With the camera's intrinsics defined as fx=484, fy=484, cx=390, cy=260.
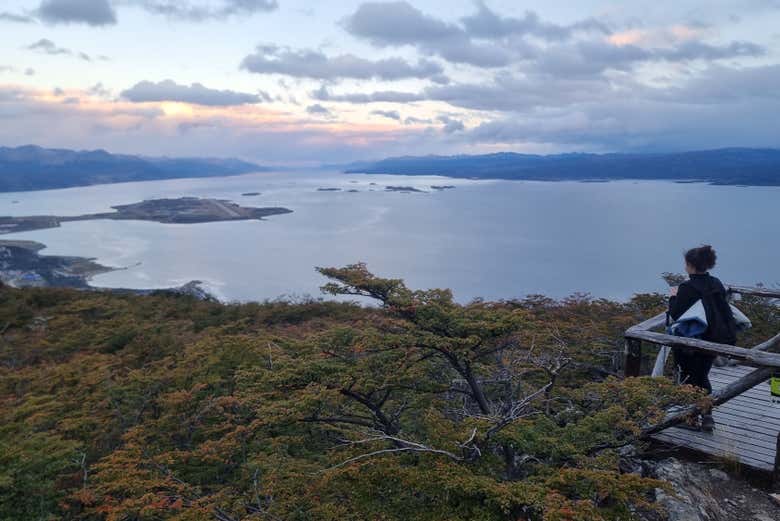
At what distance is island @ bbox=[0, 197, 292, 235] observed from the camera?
69794 mm

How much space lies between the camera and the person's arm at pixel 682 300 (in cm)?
389

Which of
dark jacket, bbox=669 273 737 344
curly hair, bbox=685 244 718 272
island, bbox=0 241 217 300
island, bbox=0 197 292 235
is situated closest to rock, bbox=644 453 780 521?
dark jacket, bbox=669 273 737 344

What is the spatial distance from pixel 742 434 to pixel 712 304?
1.12m

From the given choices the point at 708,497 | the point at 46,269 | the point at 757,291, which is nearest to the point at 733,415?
the point at 708,497

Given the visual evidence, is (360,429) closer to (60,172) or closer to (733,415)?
(733,415)

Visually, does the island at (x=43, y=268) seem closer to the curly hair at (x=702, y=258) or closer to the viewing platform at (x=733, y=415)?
the viewing platform at (x=733, y=415)

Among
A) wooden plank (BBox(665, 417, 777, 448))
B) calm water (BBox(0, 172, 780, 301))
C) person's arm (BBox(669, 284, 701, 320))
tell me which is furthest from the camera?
calm water (BBox(0, 172, 780, 301))

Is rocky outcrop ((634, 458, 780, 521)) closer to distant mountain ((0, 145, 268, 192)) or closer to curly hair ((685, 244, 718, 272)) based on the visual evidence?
curly hair ((685, 244, 718, 272))

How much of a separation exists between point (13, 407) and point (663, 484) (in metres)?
6.72

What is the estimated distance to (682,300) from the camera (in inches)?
155

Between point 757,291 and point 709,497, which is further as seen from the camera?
point 757,291

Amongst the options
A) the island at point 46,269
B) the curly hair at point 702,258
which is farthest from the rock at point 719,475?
the island at point 46,269

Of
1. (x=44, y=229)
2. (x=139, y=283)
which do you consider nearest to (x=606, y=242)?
(x=139, y=283)

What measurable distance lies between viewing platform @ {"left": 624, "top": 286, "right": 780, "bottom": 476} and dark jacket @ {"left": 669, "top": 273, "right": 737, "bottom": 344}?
20 centimetres
